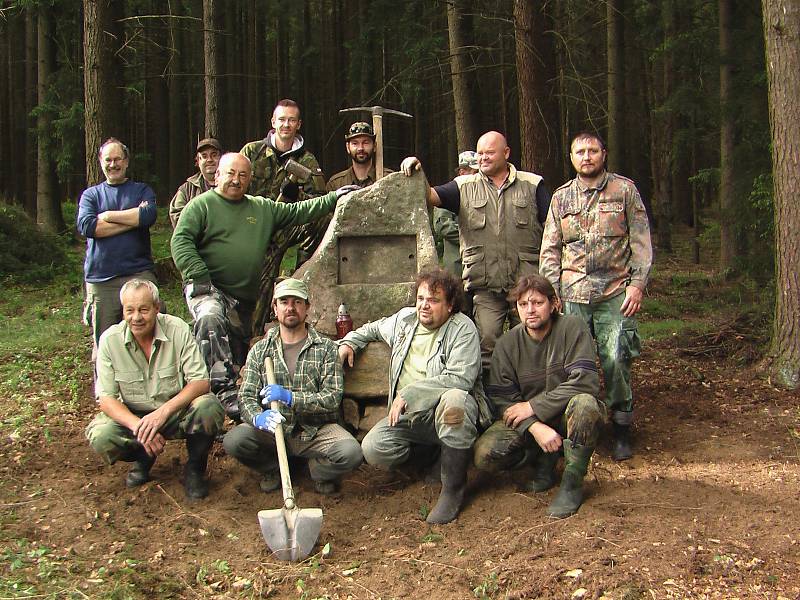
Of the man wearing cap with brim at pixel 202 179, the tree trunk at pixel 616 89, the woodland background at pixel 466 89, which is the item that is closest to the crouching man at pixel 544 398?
the woodland background at pixel 466 89

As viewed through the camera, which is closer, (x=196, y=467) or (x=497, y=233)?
(x=196, y=467)

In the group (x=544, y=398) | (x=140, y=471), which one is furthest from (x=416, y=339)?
(x=140, y=471)

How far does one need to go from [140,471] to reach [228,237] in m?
1.70

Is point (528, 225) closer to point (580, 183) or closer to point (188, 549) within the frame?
point (580, 183)

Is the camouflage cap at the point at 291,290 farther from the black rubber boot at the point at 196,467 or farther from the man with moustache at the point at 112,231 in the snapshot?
the man with moustache at the point at 112,231

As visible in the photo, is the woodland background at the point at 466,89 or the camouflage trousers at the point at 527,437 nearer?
the camouflage trousers at the point at 527,437

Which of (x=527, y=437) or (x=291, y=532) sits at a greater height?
(x=527, y=437)

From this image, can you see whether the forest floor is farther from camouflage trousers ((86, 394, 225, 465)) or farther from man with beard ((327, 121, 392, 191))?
man with beard ((327, 121, 392, 191))

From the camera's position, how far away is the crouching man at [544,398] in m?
4.45

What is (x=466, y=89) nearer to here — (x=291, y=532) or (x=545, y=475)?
(x=545, y=475)

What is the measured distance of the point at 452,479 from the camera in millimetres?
4520

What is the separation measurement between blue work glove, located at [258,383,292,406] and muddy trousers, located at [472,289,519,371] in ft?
5.22

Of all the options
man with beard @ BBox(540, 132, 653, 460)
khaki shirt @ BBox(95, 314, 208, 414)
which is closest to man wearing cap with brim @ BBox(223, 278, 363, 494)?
khaki shirt @ BBox(95, 314, 208, 414)

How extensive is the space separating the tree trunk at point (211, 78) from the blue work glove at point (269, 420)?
906cm
